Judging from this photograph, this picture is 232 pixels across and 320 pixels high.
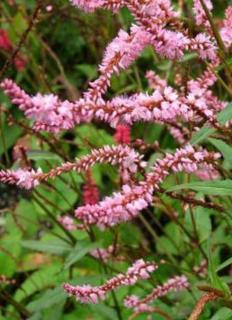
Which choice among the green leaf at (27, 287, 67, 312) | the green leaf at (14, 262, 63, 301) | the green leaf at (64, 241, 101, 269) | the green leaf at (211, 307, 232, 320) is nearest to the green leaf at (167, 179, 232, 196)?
the green leaf at (211, 307, 232, 320)

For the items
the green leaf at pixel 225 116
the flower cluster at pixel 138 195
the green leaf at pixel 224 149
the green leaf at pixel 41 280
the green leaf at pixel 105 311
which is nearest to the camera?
the flower cluster at pixel 138 195

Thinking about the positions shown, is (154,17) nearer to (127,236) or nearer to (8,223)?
(127,236)

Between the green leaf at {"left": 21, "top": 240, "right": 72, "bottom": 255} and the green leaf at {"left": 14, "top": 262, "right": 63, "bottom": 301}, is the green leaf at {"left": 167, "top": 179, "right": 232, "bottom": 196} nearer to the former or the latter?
the green leaf at {"left": 21, "top": 240, "right": 72, "bottom": 255}

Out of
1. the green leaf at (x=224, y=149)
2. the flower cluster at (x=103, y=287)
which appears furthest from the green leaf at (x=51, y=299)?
the green leaf at (x=224, y=149)

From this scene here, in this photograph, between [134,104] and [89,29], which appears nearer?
[134,104]

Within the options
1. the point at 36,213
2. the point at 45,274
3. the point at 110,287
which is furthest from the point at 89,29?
the point at 110,287

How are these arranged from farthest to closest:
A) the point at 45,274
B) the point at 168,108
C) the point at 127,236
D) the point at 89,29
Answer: the point at 89,29 → the point at 45,274 → the point at 127,236 → the point at 168,108

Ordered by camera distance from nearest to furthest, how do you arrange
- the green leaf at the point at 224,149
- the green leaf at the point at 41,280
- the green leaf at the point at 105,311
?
A: the green leaf at the point at 224,149
the green leaf at the point at 105,311
the green leaf at the point at 41,280

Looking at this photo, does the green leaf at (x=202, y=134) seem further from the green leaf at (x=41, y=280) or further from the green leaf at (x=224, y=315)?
the green leaf at (x=41, y=280)

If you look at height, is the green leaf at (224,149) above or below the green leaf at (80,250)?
below
